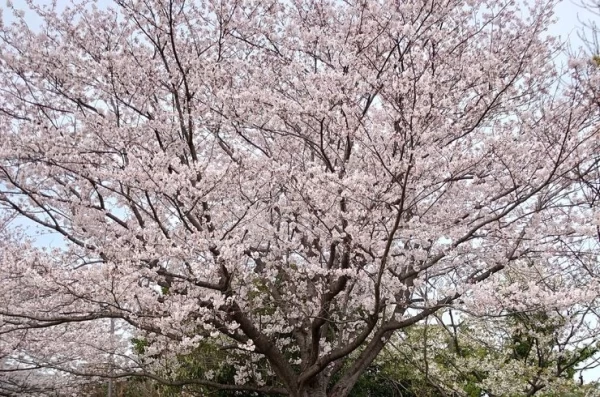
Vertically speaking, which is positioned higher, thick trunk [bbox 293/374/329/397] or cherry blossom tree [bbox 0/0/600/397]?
cherry blossom tree [bbox 0/0/600/397]

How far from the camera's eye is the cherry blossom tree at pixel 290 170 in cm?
534

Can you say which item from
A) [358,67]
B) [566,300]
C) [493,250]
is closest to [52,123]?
[358,67]

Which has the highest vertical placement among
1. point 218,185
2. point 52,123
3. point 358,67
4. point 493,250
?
point 52,123

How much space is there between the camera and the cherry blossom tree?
534cm

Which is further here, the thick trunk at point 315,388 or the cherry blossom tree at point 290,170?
the thick trunk at point 315,388

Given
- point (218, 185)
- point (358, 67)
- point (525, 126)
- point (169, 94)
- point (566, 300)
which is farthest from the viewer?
point (169, 94)

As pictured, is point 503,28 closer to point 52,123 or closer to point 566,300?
point 566,300

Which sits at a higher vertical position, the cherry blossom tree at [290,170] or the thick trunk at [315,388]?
the cherry blossom tree at [290,170]

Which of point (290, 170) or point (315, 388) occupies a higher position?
point (290, 170)

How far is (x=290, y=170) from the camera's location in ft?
18.5

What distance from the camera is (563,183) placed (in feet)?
20.2

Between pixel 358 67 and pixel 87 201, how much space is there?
3395mm

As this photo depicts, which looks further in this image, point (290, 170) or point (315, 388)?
point (315, 388)

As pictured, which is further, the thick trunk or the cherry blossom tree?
the thick trunk
